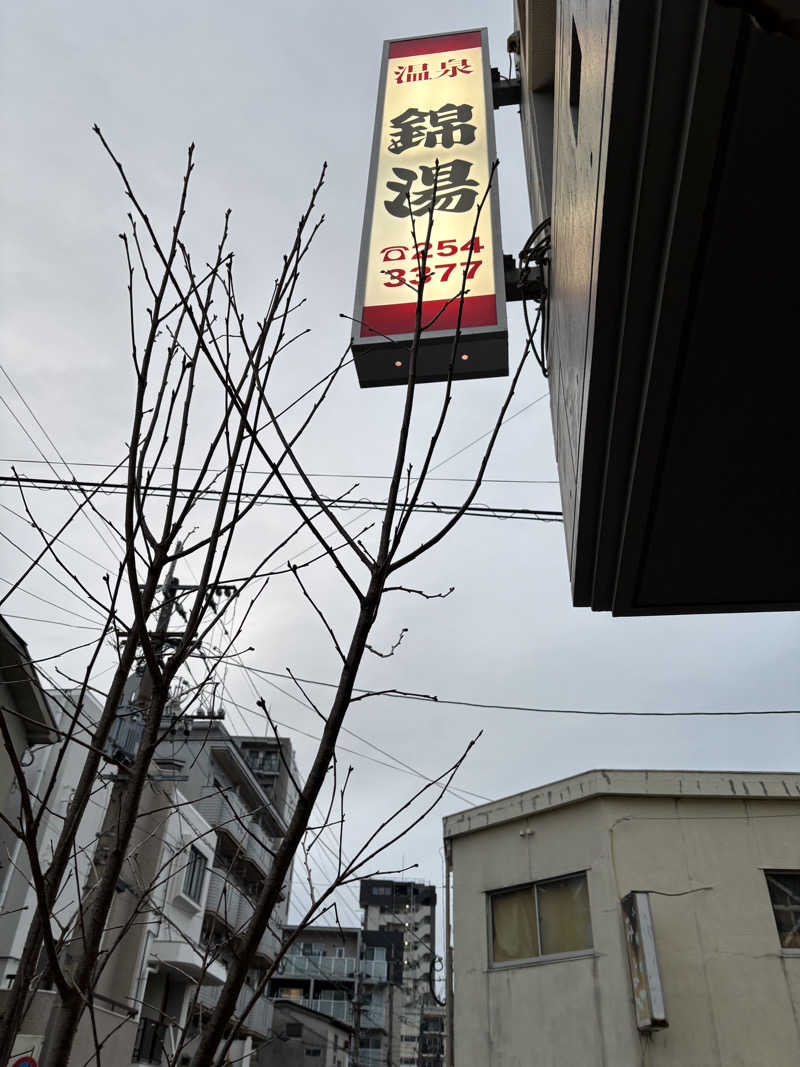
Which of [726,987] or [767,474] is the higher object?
[767,474]

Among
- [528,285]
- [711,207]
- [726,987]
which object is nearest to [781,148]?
[711,207]

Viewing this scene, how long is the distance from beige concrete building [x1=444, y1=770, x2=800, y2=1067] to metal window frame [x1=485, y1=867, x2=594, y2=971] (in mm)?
21

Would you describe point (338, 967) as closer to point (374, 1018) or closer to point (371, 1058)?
point (374, 1018)

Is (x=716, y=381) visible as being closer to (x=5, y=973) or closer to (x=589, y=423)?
(x=589, y=423)

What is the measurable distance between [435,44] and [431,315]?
17.6 feet

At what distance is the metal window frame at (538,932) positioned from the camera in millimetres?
9359

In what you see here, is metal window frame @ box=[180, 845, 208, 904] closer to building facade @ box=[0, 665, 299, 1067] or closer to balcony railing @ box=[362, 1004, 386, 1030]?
building facade @ box=[0, 665, 299, 1067]

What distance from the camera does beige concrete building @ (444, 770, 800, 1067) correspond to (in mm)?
8234

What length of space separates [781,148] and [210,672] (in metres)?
2.13

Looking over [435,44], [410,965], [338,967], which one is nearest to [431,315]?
[435,44]

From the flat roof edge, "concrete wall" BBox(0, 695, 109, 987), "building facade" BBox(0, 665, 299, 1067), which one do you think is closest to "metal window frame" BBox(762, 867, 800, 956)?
the flat roof edge

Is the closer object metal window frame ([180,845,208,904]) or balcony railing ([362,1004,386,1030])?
metal window frame ([180,845,208,904])

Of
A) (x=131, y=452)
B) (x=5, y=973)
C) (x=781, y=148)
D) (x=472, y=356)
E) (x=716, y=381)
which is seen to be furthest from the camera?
(x=5, y=973)

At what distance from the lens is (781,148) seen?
5.82 feet
